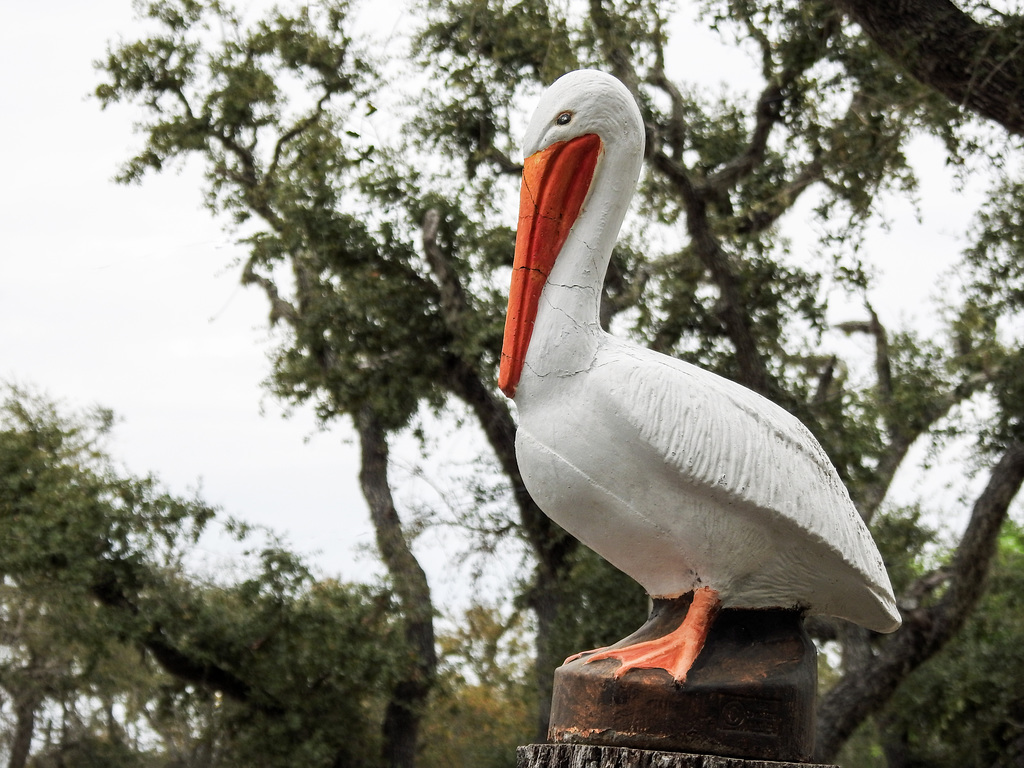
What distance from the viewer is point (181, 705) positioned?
11.1 m

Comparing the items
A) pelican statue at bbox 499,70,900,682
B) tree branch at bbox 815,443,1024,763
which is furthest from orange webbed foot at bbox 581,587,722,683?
tree branch at bbox 815,443,1024,763

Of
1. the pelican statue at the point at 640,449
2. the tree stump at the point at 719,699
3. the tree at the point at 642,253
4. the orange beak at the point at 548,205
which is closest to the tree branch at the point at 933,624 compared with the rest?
the tree at the point at 642,253

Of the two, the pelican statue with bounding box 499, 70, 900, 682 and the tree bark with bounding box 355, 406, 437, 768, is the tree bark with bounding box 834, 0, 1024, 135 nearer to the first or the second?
the pelican statue with bounding box 499, 70, 900, 682

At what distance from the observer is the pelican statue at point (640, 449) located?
3375 mm

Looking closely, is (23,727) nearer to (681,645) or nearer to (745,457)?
(681,645)

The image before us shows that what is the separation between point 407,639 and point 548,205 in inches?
352

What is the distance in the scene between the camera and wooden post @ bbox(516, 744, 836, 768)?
10.6ft

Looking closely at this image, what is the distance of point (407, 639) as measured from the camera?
12.0 metres

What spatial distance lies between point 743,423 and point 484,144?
7107mm

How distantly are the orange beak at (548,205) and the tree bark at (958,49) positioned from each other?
156 inches

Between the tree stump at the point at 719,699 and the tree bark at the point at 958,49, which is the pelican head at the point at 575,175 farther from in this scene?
the tree bark at the point at 958,49

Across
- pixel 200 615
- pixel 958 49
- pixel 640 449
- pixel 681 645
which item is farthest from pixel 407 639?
pixel 640 449

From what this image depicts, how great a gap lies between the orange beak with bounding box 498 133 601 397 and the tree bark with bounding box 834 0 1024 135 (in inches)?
156

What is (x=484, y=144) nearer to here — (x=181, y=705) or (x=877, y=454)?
(x=877, y=454)
